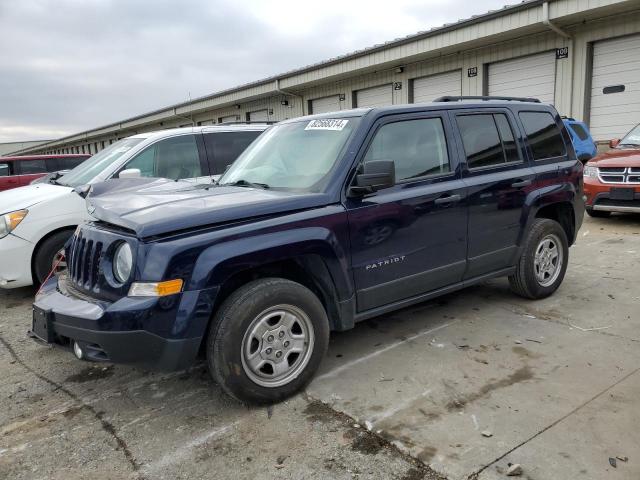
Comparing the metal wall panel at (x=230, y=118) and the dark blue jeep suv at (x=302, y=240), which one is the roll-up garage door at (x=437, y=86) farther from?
the metal wall panel at (x=230, y=118)

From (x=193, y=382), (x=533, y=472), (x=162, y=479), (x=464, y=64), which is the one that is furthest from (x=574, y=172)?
(x=464, y=64)

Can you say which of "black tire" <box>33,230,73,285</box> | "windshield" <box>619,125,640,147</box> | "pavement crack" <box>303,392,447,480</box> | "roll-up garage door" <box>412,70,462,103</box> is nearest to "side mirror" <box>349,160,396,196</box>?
"pavement crack" <box>303,392,447,480</box>

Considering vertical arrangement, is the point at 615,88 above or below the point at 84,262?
above

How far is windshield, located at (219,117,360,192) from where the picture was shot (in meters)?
A: 3.57

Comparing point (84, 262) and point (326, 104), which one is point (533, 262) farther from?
point (326, 104)

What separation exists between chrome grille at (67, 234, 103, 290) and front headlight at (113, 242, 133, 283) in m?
0.15

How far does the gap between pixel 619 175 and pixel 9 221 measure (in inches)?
344

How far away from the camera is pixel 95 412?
127 inches

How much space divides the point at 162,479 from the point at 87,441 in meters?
0.66

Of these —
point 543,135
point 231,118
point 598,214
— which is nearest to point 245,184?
point 543,135

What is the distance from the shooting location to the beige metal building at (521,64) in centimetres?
1166

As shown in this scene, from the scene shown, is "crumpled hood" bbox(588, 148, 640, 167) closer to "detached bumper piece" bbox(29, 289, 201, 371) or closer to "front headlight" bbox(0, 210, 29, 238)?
"detached bumper piece" bbox(29, 289, 201, 371)

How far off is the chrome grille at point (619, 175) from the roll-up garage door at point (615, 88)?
4.51m

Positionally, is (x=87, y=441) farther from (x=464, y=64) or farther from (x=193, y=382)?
(x=464, y=64)
